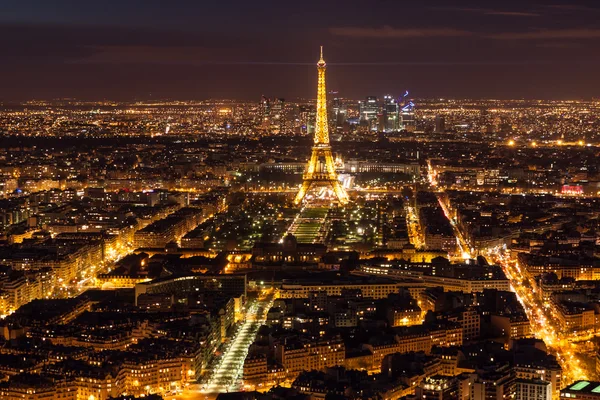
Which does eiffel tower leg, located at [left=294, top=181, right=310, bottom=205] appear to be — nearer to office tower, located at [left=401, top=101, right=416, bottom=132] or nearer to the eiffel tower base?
the eiffel tower base

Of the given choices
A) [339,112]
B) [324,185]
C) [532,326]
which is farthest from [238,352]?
[339,112]

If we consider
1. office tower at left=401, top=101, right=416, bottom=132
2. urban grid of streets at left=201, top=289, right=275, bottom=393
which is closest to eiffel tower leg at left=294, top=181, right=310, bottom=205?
urban grid of streets at left=201, top=289, right=275, bottom=393

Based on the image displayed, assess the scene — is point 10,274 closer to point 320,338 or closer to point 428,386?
point 320,338

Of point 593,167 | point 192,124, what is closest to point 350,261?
point 593,167

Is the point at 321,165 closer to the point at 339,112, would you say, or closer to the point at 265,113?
the point at 339,112

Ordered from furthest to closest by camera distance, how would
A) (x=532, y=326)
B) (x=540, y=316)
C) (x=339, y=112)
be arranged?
(x=339, y=112) < (x=540, y=316) < (x=532, y=326)
